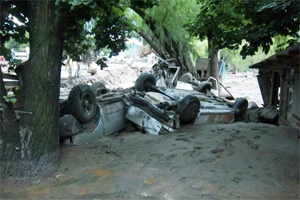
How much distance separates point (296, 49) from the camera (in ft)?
17.8

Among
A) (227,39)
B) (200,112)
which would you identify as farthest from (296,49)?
(200,112)

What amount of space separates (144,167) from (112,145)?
1.45m

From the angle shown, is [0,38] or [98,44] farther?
[98,44]

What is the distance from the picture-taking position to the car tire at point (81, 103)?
20.5 ft

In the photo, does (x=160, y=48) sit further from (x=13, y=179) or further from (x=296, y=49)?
(x=13, y=179)

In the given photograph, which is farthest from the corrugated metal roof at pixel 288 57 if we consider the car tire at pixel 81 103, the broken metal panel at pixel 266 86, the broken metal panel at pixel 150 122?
the car tire at pixel 81 103

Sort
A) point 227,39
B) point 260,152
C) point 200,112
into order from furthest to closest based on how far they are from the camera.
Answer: point 200,112 → point 227,39 → point 260,152

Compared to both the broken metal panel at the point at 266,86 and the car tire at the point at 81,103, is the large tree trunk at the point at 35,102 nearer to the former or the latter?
the car tire at the point at 81,103

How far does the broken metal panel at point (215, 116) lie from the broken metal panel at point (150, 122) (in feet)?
3.70

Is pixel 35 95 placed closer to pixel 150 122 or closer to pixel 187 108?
pixel 150 122

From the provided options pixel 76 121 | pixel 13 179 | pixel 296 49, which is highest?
pixel 296 49

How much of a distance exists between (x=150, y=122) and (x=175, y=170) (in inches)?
103

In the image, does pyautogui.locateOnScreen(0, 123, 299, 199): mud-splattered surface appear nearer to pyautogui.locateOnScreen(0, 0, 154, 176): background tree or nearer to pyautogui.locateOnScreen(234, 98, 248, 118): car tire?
pyautogui.locateOnScreen(0, 0, 154, 176): background tree

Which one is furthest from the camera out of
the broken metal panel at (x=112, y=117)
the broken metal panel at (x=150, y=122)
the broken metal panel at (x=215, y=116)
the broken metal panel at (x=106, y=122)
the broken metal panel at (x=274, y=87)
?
the broken metal panel at (x=274, y=87)
